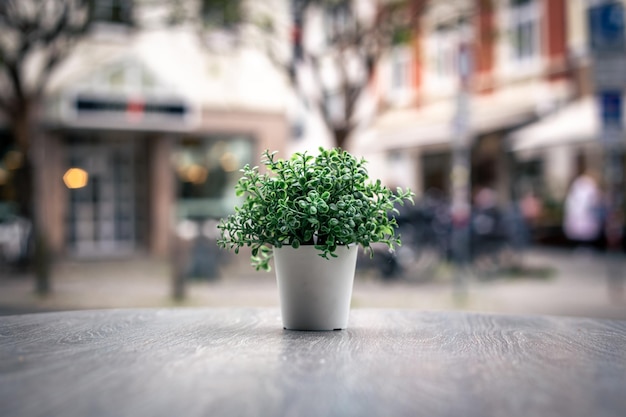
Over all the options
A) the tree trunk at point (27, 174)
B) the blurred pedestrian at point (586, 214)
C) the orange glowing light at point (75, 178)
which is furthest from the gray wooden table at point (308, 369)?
the orange glowing light at point (75, 178)

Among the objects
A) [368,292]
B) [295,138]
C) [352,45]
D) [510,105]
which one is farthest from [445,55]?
[368,292]

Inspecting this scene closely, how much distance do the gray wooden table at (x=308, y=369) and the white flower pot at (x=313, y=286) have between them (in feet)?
0.28

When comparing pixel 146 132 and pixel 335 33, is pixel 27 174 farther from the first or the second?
pixel 335 33

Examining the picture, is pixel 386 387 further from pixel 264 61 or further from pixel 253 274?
pixel 264 61

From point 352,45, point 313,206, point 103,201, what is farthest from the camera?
point 103,201

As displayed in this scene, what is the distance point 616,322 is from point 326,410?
1962 mm

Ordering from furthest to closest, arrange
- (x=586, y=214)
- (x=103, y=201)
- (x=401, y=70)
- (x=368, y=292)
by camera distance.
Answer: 1. (x=401, y=70)
2. (x=103, y=201)
3. (x=586, y=214)
4. (x=368, y=292)

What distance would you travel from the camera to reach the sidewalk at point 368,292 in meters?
10.3

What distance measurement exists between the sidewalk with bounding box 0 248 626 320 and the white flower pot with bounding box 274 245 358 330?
647 centimetres

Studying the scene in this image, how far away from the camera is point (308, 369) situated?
2.07 metres

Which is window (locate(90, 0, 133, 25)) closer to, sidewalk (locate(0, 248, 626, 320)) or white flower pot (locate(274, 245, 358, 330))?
sidewalk (locate(0, 248, 626, 320))

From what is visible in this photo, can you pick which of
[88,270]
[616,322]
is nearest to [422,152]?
[88,270]

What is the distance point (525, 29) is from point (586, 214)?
656 cm

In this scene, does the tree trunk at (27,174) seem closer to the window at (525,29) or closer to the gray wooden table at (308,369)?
the gray wooden table at (308,369)
